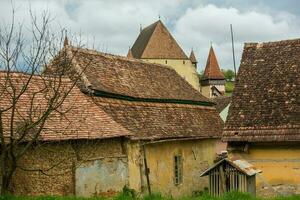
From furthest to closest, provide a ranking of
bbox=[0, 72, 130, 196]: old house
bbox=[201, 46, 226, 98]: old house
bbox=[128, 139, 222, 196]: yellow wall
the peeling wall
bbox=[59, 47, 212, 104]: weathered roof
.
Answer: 1. bbox=[201, 46, 226, 98]: old house
2. bbox=[59, 47, 212, 104]: weathered roof
3. bbox=[128, 139, 222, 196]: yellow wall
4. the peeling wall
5. bbox=[0, 72, 130, 196]: old house

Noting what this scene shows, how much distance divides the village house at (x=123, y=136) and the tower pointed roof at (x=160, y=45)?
27128 mm

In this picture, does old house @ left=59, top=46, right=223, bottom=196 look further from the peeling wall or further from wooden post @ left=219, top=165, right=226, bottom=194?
wooden post @ left=219, top=165, right=226, bottom=194

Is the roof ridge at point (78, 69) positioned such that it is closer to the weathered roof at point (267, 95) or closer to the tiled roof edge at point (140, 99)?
the tiled roof edge at point (140, 99)

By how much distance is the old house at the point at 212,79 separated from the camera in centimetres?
7188

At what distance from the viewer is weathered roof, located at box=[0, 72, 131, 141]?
15.5m

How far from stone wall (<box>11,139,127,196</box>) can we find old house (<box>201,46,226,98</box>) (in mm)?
55256

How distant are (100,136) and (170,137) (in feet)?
17.4

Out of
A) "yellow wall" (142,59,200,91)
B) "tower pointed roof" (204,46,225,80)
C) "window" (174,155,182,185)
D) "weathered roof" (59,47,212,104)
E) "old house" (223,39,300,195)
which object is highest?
"tower pointed roof" (204,46,225,80)

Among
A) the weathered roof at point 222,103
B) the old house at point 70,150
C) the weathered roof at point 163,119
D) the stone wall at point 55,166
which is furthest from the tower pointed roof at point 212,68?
the stone wall at point 55,166

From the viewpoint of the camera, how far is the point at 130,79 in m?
23.3

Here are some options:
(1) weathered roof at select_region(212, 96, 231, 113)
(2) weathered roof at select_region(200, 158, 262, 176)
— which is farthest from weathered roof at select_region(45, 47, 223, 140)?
(1) weathered roof at select_region(212, 96, 231, 113)

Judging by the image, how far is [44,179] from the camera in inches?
612

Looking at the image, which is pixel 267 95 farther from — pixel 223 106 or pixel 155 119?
pixel 223 106

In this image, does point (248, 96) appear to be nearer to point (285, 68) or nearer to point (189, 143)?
point (285, 68)
